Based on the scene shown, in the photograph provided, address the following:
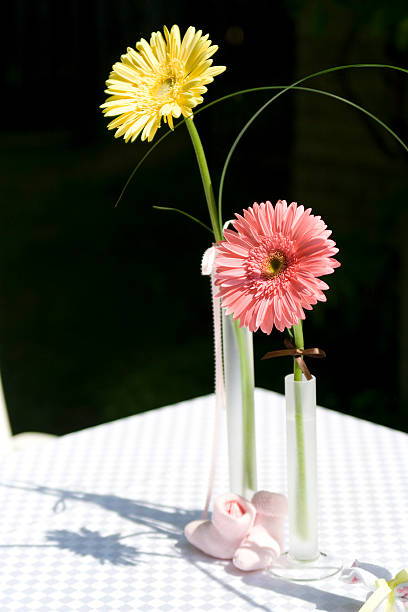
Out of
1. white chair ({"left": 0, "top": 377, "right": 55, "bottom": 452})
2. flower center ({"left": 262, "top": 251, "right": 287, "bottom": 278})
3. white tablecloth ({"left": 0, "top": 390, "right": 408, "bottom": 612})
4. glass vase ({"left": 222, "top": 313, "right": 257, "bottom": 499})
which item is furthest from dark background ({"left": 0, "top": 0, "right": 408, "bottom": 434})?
flower center ({"left": 262, "top": 251, "right": 287, "bottom": 278})

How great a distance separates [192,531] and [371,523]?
0.72 feet

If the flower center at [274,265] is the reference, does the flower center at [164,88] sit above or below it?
above

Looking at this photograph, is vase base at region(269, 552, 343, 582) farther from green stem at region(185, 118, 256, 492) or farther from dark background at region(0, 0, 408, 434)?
dark background at region(0, 0, 408, 434)

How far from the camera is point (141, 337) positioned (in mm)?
4430

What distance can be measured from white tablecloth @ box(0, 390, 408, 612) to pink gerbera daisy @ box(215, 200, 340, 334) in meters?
0.29

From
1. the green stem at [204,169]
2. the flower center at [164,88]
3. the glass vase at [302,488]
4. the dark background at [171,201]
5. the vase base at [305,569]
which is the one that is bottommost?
the vase base at [305,569]

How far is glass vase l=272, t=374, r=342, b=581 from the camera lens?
865 mm

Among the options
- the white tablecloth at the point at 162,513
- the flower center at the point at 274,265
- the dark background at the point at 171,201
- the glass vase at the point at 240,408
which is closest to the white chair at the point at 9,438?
the white tablecloth at the point at 162,513

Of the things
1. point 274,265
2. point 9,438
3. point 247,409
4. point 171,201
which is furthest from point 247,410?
point 171,201

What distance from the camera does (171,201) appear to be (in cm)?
515

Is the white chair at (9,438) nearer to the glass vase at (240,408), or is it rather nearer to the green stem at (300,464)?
the glass vase at (240,408)

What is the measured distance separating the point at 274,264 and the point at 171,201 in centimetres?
438

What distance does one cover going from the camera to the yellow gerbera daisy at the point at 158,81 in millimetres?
828

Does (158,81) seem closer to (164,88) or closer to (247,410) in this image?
(164,88)
